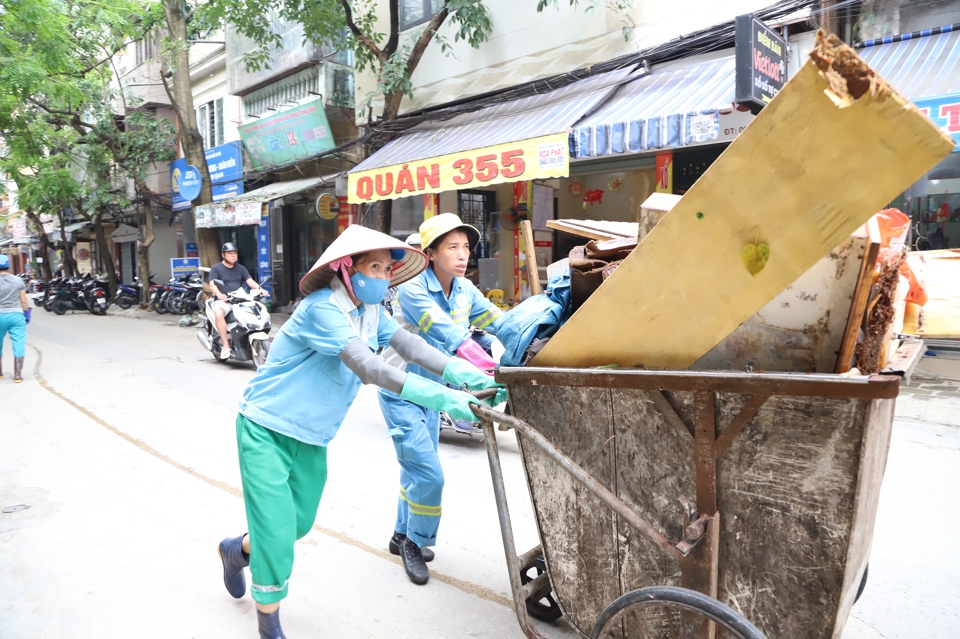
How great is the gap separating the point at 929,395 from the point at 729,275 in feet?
18.4

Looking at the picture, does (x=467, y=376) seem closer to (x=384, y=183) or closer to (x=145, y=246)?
(x=384, y=183)

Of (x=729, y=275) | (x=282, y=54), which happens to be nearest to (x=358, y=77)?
(x=282, y=54)

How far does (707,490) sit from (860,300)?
569 mm

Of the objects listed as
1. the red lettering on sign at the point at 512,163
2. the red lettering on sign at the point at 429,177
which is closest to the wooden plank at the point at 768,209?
the red lettering on sign at the point at 512,163

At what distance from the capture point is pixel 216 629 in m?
2.54

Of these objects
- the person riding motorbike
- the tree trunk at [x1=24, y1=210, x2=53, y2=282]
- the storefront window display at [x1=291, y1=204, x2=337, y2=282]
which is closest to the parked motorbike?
the person riding motorbike

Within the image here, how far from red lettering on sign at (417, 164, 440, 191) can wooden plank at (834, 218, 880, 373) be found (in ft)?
23.9

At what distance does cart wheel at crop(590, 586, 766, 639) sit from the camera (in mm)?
1421

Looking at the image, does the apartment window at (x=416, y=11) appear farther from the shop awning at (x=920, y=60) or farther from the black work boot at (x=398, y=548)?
the black work boot at (x=398, y=548)

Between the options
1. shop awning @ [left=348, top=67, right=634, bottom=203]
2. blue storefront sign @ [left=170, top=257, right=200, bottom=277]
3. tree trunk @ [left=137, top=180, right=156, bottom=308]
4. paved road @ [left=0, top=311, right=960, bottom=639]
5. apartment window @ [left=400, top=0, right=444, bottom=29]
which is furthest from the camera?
tree trunk @ [left=137, top=180, right=156, bottom=308]

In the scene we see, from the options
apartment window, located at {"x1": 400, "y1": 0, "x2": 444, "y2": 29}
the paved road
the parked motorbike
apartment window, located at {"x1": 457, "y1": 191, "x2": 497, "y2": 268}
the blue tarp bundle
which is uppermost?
apartment window, located at {"x1": 400, "y1": 0, "x2": 444, "y2": 29}

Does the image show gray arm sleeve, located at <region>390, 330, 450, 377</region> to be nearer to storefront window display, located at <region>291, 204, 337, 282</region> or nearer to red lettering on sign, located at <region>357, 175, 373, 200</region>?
red lettering on sign, located at <region>357, 175, 373, 200</region>

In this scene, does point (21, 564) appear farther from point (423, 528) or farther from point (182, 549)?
point (423, 528)

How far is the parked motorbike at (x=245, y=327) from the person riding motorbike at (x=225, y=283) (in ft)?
0.20
